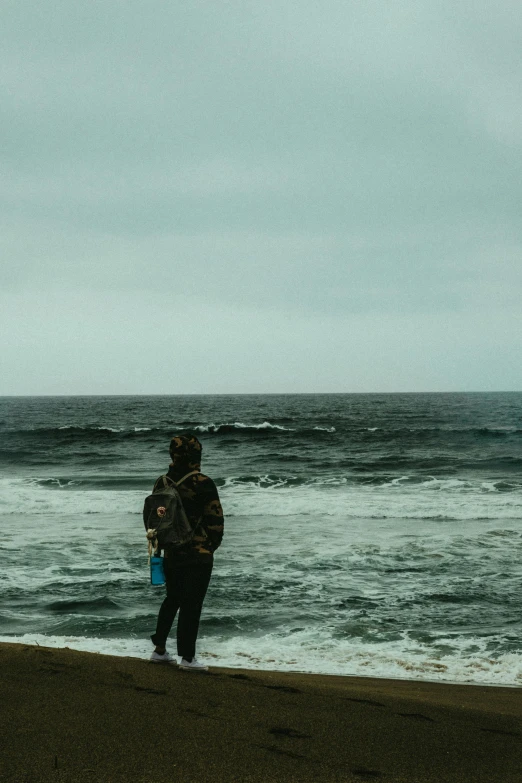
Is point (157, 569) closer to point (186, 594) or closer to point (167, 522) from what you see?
point (186, 594)

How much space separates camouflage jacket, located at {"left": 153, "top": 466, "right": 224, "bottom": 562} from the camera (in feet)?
16.0

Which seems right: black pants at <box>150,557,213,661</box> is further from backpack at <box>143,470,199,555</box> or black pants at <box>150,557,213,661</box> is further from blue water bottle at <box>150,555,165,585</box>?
backpack at <box>143,470,199,555</box>

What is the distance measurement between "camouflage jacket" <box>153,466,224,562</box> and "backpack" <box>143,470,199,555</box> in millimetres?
53

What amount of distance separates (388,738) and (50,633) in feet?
15.8

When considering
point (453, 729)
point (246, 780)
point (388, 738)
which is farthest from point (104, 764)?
point (453, 729)

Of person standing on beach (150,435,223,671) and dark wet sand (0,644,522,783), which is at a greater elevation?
person standing on beach (150,435,223,671)

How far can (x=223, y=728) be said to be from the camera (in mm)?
3826

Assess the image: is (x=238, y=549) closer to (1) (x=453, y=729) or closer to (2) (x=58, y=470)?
(1) (x=453, y=729)

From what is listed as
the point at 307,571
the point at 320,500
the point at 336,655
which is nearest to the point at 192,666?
Result: the point at 336,655

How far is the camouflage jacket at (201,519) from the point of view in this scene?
4871mm

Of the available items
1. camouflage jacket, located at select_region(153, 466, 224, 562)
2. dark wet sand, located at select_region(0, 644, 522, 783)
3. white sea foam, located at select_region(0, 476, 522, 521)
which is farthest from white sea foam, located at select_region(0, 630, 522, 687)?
white sea foam, located at select_region(0, 476, 522, 521)

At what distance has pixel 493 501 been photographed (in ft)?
59.4

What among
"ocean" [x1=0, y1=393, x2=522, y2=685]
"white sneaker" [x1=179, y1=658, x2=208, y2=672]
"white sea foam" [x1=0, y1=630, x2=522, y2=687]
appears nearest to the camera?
"white sneaker" [x1=179, y1=658, x2=208, y2=672]

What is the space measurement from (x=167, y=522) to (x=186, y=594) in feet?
1.96
